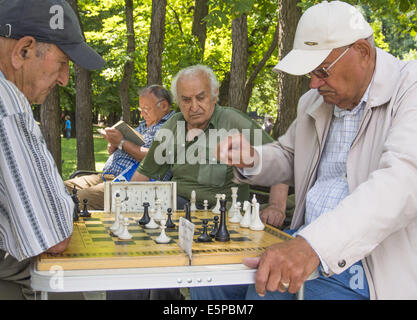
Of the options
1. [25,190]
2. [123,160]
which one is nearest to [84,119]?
[123,160]

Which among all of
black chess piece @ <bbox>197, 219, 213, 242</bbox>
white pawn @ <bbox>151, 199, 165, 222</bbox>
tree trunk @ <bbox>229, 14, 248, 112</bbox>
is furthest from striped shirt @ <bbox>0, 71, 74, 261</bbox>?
tree trunk @ <bbox>229, 14, 248, 112</bbox>

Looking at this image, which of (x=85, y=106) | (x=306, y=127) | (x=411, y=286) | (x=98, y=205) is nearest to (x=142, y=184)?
(x=306, y=127)

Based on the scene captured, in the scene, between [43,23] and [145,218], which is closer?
[43,23]

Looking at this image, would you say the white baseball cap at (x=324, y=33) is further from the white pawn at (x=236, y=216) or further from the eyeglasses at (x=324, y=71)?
the white pawn at (x=236, y=216)

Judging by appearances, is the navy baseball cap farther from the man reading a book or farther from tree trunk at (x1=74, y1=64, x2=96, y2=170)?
tree trunk at (x1=74, y1=64, x2=96, y2=170)

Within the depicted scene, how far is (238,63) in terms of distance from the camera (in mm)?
9305

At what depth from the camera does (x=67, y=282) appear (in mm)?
1792

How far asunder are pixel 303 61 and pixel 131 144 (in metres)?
3.43

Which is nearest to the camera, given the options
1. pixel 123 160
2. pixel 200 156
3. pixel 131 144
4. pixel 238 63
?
pixel 200 156

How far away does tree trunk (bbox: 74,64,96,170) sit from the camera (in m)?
9.38

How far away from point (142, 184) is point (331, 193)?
1.19 m

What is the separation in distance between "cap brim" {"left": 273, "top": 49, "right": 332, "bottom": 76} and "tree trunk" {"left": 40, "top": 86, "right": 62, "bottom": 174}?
5.66 meters

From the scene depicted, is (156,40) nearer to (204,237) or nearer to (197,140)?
(197,140)

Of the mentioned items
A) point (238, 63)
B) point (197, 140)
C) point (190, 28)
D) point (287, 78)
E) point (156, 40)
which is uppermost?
point (190, 28)
